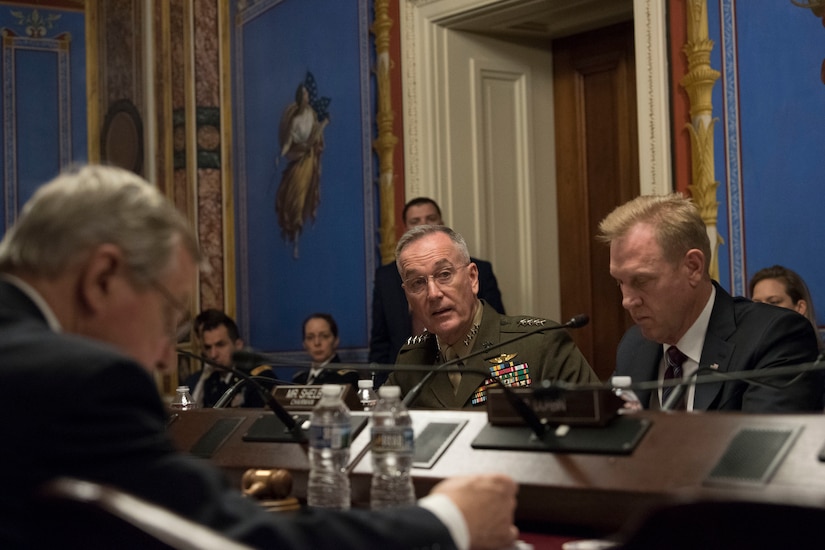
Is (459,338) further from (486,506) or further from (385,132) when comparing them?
(385,132)

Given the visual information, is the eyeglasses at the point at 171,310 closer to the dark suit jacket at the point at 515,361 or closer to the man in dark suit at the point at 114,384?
the man in dark suit at the point at 114,384

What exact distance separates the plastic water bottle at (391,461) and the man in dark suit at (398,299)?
3.69 m

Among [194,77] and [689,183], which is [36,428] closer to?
[689,183]

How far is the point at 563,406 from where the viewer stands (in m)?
2.12

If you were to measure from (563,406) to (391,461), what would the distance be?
368 mm

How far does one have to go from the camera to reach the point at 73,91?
10.8m

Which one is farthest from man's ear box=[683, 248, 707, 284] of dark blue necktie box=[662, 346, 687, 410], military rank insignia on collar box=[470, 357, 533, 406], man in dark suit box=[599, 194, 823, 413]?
military rank insignia on collar box=[470, 357, 533, 406]

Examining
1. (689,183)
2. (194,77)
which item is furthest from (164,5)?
(689,183)

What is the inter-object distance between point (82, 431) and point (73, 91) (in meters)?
10.00

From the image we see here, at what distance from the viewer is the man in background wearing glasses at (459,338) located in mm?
3402

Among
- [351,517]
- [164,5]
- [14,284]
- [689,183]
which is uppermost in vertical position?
[164,5]

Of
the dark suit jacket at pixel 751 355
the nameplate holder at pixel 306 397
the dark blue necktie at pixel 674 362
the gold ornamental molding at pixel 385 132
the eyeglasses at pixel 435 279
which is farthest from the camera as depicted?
the gold ornamental molding at pixel 385 132

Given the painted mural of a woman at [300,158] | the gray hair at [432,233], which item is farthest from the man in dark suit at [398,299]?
the gray hair at [432,233]

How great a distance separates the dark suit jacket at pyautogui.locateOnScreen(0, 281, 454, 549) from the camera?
4.58 feet
